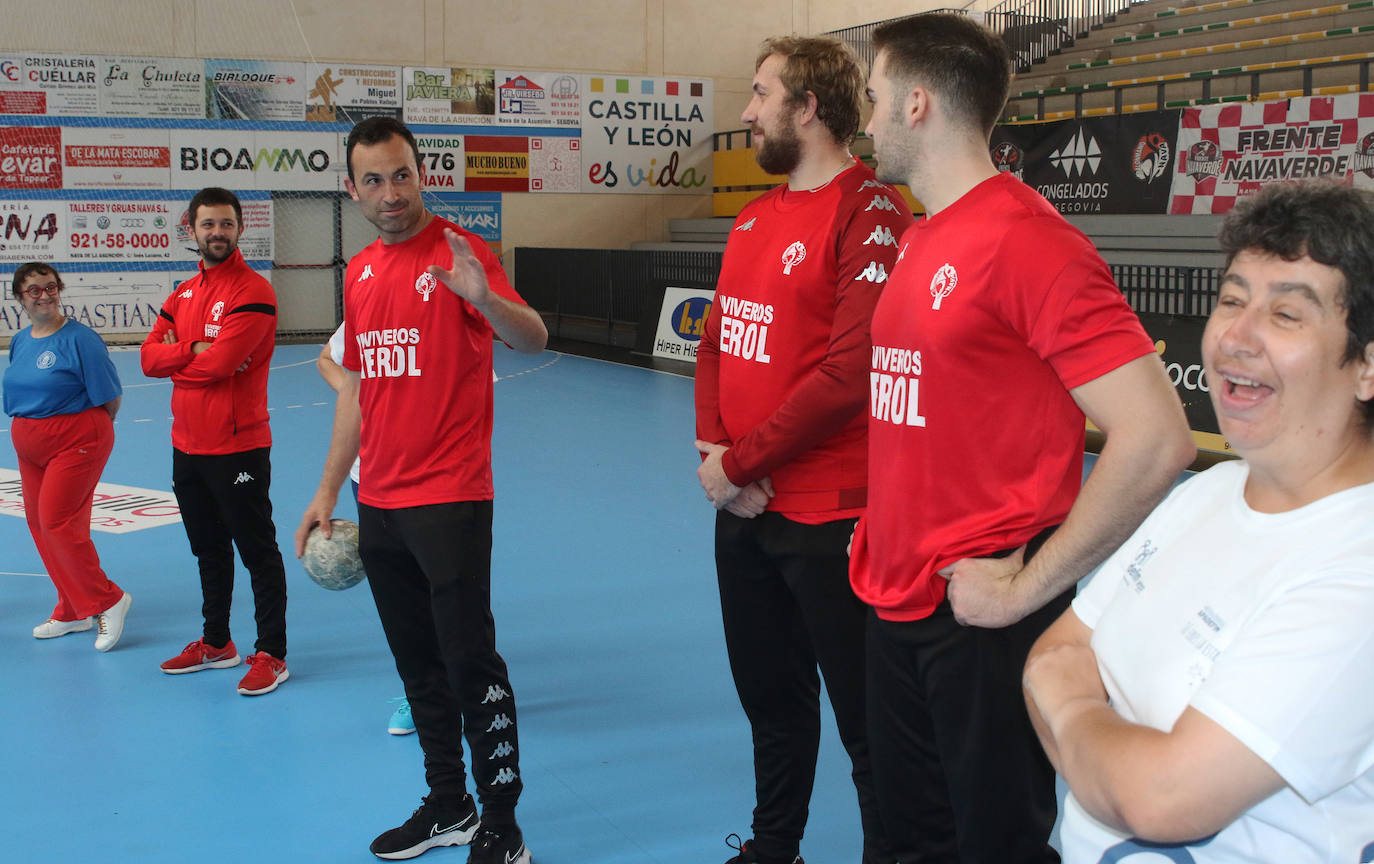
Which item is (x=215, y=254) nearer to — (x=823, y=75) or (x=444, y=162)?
(x=823, y=75)

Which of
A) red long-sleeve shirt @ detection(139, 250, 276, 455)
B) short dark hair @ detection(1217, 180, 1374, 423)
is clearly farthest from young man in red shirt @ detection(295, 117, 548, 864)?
short dark hair @ detection(1217, 180, 1374, 423)

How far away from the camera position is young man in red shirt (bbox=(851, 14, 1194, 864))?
206cm

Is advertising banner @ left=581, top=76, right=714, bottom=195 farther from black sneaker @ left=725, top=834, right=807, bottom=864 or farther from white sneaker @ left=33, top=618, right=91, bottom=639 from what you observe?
black sneaker @ left=725, top=834, right=807, bottom=864

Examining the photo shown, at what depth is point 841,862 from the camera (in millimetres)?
3459

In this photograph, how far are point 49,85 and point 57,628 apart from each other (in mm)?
14760

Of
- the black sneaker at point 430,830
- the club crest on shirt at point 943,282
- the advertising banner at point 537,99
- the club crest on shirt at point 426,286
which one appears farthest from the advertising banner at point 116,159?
the club crest on shirt at point 943,282

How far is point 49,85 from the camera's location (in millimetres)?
17344

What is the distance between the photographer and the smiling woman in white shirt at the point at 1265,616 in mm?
1302

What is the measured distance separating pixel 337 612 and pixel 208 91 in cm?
1490

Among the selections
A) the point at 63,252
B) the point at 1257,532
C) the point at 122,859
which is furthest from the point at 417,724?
the point at 63,252

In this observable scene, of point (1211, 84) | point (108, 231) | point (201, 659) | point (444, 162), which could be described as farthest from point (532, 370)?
point (201, 659)

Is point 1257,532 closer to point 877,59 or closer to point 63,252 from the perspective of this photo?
point 877,59

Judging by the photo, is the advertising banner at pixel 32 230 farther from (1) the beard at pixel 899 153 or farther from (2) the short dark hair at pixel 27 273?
(1) the beard at pixel 899 153

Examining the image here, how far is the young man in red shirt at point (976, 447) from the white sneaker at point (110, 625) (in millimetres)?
4135
